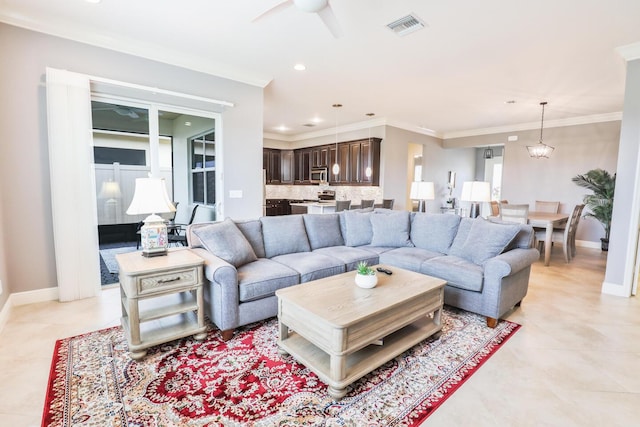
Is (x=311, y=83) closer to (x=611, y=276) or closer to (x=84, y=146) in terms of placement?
(x=84, y=146)

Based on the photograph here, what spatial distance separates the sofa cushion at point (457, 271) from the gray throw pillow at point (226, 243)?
182 centimetres

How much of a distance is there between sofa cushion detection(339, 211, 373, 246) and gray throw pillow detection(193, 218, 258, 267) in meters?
1.47

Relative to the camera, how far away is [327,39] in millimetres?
3316

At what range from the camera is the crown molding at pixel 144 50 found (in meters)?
2.98

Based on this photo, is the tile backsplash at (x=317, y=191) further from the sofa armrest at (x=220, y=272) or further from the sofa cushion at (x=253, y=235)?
the sofa armrest at (x=220, y=272)

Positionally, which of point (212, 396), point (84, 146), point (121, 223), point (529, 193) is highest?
point (84, 146)

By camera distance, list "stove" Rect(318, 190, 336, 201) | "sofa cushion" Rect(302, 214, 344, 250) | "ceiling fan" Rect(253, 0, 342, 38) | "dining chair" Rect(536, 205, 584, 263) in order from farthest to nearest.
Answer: "stove" Rect(318, 190, 336, 201) < "dining chair" Rect(536, 205, 584, 263) < "sofa cushion" Rect(302, 214, 344, 250) < "ceiling fan" Rect(253, 0, 342, 38)

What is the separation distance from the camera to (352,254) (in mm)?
3443

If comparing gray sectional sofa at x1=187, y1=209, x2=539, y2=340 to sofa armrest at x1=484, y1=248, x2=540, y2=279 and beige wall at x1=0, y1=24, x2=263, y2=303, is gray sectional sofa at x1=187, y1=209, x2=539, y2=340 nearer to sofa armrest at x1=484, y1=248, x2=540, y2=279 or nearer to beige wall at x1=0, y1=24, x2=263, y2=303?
sofa armrest at x1=484, y1=248, x2=540, y2=279

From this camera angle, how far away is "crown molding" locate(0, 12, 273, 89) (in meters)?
2.98

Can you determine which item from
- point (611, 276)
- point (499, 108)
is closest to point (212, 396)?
point (611, 276)

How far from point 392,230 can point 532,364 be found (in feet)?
6.72

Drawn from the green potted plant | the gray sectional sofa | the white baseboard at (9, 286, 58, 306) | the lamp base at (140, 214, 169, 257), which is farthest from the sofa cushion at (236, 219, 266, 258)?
the green potted plant

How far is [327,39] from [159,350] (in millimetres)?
3364
